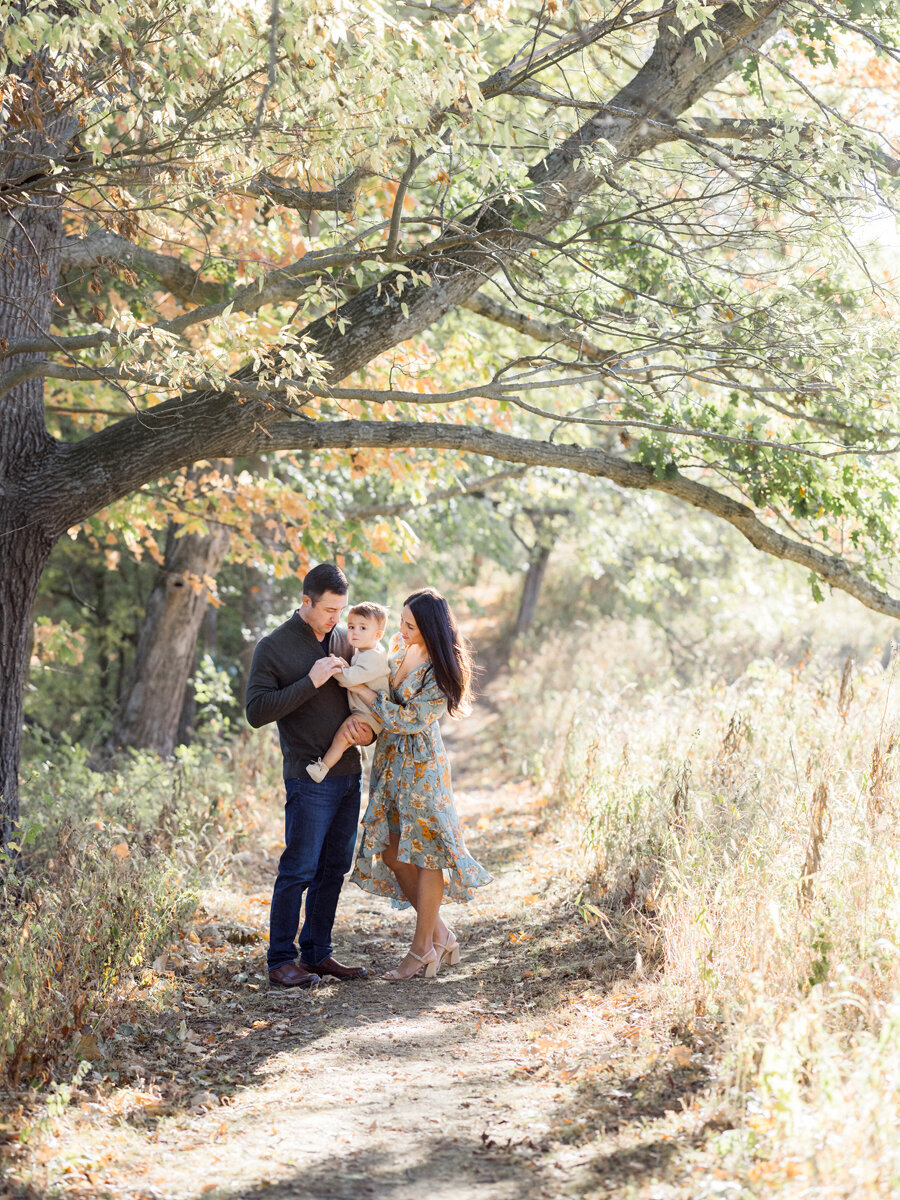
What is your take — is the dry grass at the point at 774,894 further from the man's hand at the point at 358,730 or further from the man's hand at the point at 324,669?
the man's hand at the point at 324,669

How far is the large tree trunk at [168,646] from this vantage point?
1012 centimetres

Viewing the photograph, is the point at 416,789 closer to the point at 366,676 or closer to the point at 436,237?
the point at 366,676

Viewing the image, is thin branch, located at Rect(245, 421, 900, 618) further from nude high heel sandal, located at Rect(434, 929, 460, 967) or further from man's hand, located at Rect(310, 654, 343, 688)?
nude high heel sandal, located at Rect(434, 929, 460, 967)

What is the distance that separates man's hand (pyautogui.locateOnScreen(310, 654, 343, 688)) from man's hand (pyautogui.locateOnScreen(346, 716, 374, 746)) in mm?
291

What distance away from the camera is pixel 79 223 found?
24.0 ft

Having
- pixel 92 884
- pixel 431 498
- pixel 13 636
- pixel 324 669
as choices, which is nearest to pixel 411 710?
pixel 324 669

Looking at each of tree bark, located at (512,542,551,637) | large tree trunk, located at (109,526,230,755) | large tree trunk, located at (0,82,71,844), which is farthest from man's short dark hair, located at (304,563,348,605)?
tree bark, located at (512,542,551,637)

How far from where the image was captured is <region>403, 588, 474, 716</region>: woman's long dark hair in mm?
5324

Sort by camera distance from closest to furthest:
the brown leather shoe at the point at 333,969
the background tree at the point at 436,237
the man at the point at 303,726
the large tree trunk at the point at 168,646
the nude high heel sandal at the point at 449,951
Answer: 1. the background tree at the point at 436,237
2. the man at the point at 303,726
3. the brown leather shoe at the point at 333,969
4. the nude high heel sandal at the point at 449,951
5. the large tree trunk at the point at 168,646

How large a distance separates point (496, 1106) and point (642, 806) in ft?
9.83

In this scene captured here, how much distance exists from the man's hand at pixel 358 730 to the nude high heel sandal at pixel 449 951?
4.11ft

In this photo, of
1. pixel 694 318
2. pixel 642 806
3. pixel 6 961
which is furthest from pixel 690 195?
pixel 6 961

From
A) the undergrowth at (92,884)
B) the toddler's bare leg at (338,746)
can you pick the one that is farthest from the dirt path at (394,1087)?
the toddler's bare leg at (338,746)

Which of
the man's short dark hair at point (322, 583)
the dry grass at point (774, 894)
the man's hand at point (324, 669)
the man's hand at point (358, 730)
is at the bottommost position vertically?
the dry grass at point (774, 894)
